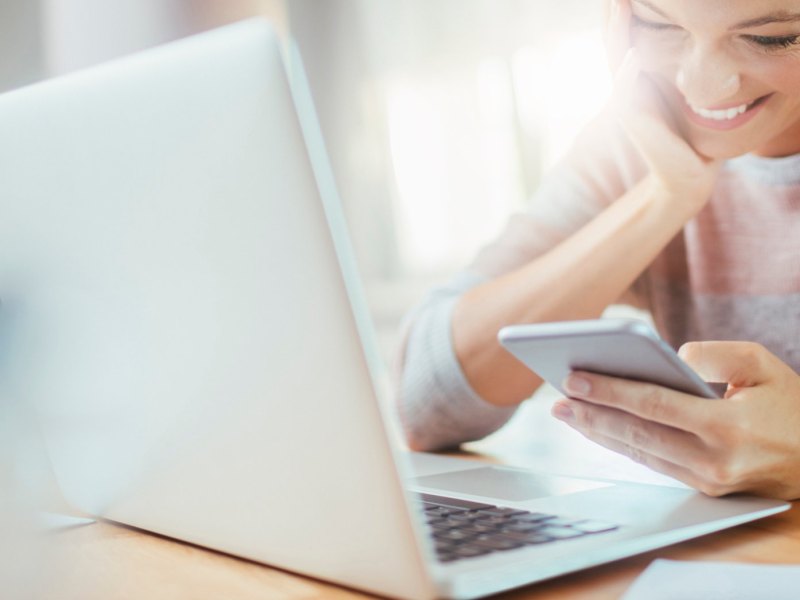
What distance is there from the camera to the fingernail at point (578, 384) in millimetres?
681

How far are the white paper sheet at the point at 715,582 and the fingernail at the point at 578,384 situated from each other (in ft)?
0.49

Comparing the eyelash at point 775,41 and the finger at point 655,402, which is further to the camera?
the eyelash at point 775,41

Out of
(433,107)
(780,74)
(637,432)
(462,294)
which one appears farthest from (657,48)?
(433,107)

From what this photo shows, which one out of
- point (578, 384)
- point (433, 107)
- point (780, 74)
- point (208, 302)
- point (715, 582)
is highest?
point (433, 107)

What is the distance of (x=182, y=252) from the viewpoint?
1.68ft

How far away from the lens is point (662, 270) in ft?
4.43

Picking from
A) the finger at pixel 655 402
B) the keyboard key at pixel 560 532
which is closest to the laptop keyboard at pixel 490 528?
the keyboard key at pixel 560 532

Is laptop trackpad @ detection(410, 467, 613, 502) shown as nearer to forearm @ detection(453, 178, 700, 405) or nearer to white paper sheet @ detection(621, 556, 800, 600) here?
white paper sheet @ detection(621, 556, 800, 600)

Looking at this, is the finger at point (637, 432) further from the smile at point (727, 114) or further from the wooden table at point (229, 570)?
the smile at point (727, 114)

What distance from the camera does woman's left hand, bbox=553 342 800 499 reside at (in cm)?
67

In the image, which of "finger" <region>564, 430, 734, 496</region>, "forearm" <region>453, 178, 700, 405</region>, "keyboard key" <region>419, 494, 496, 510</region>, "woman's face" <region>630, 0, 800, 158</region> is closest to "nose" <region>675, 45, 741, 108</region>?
"woman's face" <region>630, 0, 800, 158</region>

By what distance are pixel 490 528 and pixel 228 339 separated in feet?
0.67

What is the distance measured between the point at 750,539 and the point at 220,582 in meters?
0.36

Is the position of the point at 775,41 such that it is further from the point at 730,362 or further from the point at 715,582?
the point at 715,582
